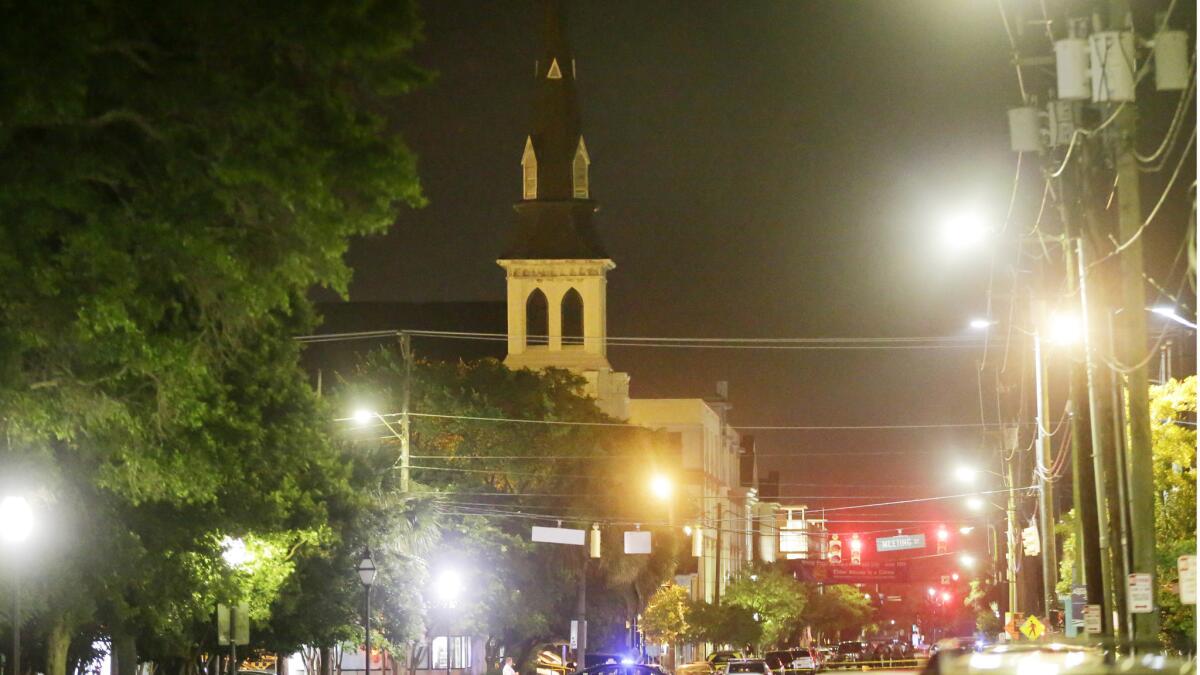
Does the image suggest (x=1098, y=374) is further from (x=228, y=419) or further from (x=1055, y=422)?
(x=1055, y=422)

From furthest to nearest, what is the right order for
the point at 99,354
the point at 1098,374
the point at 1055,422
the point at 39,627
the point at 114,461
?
the point at 1055,422 → the point at 39,627 → the point at 114,461 → the point at 1098,374 → the point at 99,354

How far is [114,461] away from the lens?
2553 centimetres

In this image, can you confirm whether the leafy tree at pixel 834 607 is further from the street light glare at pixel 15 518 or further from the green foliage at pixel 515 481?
the street light glare at pixel 15 518

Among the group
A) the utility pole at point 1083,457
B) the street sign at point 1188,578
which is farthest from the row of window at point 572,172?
the street sign at point 1188,578

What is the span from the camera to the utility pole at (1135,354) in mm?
22641

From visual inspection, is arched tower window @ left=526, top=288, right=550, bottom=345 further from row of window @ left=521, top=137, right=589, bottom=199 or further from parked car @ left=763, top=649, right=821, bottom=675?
parked car @ left=763, top=649, right=821, bottom=675

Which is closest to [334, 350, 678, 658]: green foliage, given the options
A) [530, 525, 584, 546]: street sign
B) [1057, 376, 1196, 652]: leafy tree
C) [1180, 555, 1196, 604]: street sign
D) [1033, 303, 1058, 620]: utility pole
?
[530, 525, 584, 546]: street sign

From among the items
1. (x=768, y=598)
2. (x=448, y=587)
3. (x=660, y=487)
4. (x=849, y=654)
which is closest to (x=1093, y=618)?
(x=448, y=587)

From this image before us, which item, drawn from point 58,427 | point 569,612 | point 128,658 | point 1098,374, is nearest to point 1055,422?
point 569,612

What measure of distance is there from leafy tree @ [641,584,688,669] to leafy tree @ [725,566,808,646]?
619 inches

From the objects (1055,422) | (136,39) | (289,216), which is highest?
(1055,422)

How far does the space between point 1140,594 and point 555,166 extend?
287 feet

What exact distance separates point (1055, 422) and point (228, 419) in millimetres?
73495

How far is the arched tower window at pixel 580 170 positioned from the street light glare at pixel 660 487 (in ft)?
110
